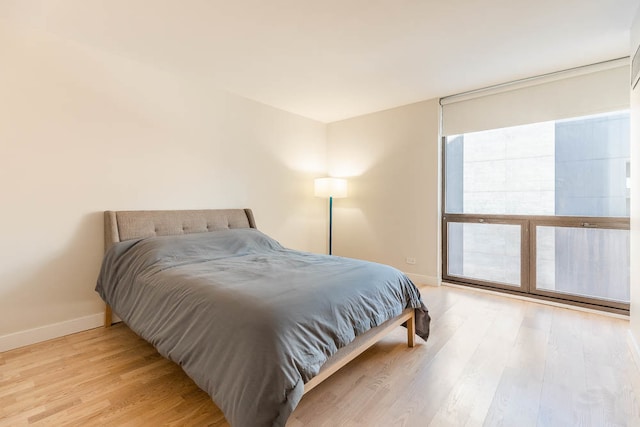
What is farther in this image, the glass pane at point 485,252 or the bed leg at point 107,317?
the glass pane at point 485,252

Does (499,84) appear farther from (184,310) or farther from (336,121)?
(184,310)

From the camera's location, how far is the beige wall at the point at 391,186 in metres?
3.79

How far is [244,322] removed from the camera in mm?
1341

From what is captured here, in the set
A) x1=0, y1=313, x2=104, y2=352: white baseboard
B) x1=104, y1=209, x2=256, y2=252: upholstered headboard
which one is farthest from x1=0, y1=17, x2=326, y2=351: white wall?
x1=104, y1=209, x2=256, y2=252: upholstered headboard

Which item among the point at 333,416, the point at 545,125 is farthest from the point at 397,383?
the point at 545,125

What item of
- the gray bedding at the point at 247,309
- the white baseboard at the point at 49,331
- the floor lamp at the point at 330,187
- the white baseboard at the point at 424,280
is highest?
the floor lamp at the point at 330,187

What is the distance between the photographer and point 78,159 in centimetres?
244

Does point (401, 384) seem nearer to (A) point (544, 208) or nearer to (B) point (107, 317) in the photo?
(B) point (107, 317)

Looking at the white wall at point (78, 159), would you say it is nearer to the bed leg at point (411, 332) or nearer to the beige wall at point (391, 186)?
the beige wall at point (391, 186)

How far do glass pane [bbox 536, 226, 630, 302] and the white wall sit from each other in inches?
140

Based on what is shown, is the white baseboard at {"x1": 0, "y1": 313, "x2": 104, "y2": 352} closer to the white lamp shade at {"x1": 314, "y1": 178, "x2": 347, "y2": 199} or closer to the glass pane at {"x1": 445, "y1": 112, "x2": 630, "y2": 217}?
the white lamp shade at {"x1": 314, "y1": 178, "x2": 347, "y2": 199}

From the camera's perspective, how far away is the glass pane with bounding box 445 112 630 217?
279 cm

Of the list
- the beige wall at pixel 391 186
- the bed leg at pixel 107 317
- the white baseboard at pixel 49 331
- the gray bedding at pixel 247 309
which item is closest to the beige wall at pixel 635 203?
the gray bedding at pixel 247 309

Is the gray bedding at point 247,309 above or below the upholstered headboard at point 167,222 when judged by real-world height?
below
